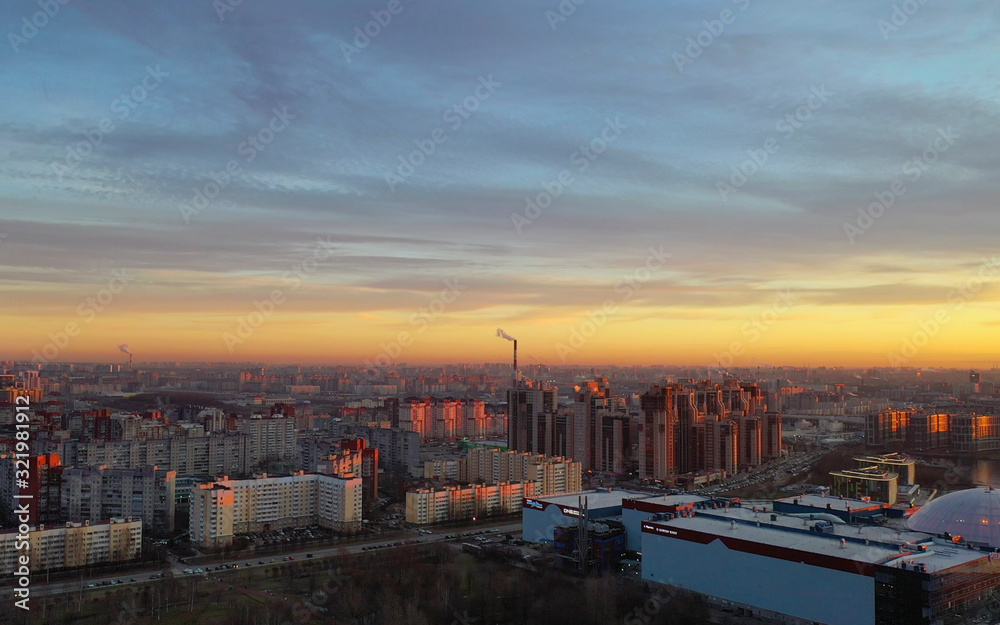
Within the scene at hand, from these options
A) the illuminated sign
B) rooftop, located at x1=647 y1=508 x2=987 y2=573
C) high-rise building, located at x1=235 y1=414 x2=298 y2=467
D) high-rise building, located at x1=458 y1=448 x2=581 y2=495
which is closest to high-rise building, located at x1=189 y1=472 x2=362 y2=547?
high-rise building, located at x1=458 y1=448 x2=581 y2=495

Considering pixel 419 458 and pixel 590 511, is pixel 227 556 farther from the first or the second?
pixel 419 458

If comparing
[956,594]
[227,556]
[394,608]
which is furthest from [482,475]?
[956,594]

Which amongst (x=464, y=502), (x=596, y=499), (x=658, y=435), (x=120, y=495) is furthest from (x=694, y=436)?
(x=120, y=495)

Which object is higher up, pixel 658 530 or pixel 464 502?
pixel 658 530

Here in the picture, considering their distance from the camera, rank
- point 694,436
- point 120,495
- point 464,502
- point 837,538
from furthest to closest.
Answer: point 694,436, point 464,502, point 120,495, point 837,538

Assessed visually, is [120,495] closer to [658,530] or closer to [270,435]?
[270,435]

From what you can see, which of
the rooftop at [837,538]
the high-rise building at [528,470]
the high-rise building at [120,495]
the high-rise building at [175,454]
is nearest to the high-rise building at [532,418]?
the high-rise building at [528,470]
